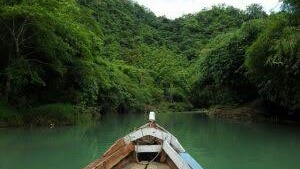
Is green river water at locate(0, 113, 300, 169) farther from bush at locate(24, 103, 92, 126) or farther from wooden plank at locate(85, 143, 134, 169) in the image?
wooden plank at locate(85, 143, 134, 169)

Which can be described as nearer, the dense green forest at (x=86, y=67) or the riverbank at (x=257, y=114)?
the dense green forest at (x=86, y=67)

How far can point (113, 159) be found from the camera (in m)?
6.30

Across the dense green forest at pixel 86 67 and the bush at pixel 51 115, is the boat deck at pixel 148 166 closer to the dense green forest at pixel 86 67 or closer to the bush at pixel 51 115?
the dense green forest at pixel 86 67

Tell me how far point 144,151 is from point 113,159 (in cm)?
63

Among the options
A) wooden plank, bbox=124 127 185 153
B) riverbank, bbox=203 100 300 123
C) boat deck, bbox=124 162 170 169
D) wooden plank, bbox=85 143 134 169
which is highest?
wooden plank, bbox=124 127 185 153

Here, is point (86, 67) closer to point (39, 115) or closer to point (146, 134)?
point (39, 115)

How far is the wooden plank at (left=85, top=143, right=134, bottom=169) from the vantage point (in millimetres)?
5867

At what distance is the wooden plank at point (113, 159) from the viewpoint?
5.87 meters

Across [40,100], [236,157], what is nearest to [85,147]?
[236,157]

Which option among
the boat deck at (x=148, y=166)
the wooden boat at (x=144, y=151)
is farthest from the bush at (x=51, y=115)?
the boat deck at (x=148, y=166)

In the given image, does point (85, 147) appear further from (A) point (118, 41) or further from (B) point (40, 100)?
(A) point (118, 41)

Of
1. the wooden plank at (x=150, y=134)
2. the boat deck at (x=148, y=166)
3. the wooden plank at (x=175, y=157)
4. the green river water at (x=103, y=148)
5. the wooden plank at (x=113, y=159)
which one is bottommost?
the green river water at (x=103, y=148)

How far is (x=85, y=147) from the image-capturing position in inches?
539

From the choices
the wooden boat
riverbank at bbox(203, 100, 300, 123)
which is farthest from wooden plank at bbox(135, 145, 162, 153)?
riverbank at bbox(203, 100, 300, 123)
